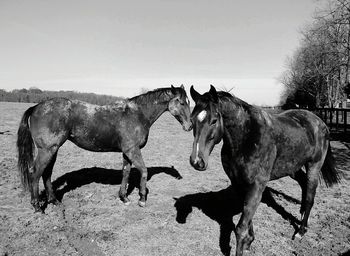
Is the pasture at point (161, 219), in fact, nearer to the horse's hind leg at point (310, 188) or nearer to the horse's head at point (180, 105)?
the horse's hind leg at point (310, 188)

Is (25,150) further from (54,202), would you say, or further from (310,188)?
(310,188)

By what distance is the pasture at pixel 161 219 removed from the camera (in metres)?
3.79

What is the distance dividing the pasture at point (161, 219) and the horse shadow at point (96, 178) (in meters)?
0.03

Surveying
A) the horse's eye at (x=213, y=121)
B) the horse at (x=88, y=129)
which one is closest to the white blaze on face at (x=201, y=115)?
the horse's eye at (x=213, y=121)

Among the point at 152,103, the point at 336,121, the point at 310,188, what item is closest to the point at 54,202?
the point at 152,103

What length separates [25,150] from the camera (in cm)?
493

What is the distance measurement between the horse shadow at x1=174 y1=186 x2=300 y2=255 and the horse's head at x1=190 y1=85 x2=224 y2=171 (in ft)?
5.82

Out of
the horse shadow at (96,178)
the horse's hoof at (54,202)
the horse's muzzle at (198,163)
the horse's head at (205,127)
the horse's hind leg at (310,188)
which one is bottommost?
the horse shadow at (96,178)

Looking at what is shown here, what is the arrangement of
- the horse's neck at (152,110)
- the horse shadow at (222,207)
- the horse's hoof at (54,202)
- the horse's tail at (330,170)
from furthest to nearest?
the horse's neck at (152,110) < the horse's hoof at (54,202) < the horse's tail at (330,170) < the horse shadow at (222,207)

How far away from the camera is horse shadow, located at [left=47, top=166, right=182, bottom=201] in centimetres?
629

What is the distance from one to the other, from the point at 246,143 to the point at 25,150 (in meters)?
4.19

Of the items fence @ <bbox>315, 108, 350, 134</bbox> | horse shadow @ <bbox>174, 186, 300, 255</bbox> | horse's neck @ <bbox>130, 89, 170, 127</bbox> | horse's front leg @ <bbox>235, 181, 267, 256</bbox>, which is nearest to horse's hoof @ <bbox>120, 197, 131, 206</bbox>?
horse shadow @ <bbox>174, 186, 300, 255</bbox>

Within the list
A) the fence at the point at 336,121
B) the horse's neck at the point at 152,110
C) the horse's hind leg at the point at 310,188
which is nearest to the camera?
the horse's hind leg at the point at 310,188

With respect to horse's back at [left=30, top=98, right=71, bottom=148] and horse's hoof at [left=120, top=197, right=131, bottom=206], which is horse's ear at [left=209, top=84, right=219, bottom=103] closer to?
horse's back at [left=30, top=98, right=71, bottom=148]
